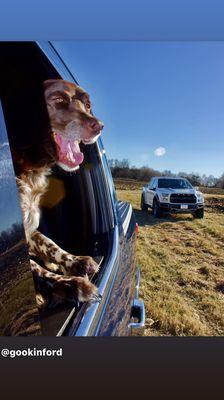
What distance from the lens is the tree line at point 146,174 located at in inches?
115

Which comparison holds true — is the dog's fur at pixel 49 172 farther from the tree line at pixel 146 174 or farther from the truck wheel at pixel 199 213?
the truck wheel at pixel 199 213

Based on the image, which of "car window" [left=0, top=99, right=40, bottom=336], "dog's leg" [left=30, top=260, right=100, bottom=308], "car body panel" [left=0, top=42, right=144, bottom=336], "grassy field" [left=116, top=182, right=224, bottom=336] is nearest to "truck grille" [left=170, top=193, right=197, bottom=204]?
"grassy field" [left=116, top=182, right=224, bottom=336]

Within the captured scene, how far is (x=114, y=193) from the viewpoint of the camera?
117 inches

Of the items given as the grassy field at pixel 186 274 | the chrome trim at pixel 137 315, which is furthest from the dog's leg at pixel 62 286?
the grassy field at pixel 186 274

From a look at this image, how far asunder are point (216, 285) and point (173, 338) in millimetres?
411

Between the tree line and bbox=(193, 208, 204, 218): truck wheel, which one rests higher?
the tree line

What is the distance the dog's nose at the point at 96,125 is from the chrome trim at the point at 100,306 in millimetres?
650

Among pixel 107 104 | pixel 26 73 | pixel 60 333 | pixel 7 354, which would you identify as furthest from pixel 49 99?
pixel 7 354

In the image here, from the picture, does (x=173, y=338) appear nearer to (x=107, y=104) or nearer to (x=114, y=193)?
(x=114, y=193)

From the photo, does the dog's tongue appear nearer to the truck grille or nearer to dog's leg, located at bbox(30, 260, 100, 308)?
dog's leg, located at bbox(30, 260, 100, 308)

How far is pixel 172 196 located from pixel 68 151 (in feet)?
3.07

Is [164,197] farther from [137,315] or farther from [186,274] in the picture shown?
[137,315]

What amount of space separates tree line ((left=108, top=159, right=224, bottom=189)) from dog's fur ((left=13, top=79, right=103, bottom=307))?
12.5 inches

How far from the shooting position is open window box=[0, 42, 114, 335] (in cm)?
250
